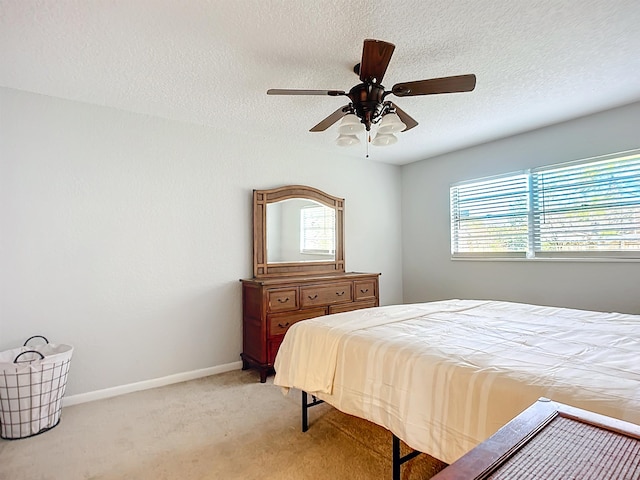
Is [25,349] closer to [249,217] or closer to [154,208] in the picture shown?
[154,208]

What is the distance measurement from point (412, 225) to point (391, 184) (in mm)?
674

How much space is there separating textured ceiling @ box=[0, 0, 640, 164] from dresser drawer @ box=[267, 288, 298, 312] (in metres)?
1.66

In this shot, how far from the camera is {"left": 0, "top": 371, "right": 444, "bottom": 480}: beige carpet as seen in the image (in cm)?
187

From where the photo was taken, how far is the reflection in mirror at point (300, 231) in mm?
3838

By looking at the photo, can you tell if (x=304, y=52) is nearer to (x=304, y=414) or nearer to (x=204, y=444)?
(x=304, y=414)

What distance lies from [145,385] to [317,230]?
7.71 ft

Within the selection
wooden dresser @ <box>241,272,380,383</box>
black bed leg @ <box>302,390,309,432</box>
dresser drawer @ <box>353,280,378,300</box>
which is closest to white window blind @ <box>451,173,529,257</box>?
dresser drawer @ <box>353,280,378,300</box>

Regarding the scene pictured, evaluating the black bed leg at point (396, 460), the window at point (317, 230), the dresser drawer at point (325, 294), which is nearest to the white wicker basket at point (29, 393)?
the dresser drawer at point (325, 294)

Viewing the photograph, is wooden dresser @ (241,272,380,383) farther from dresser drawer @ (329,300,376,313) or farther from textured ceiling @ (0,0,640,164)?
textured ceiling @ (0,0,640,164)

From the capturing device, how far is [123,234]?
3.04 m

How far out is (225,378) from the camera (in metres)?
3.30

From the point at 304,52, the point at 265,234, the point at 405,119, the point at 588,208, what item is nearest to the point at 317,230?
the point at 265,234

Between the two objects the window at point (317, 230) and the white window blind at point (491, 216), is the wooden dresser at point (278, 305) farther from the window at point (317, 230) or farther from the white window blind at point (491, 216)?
the white window blind at point (491, 216)

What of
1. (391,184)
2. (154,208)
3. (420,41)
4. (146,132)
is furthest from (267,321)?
(391,184)
